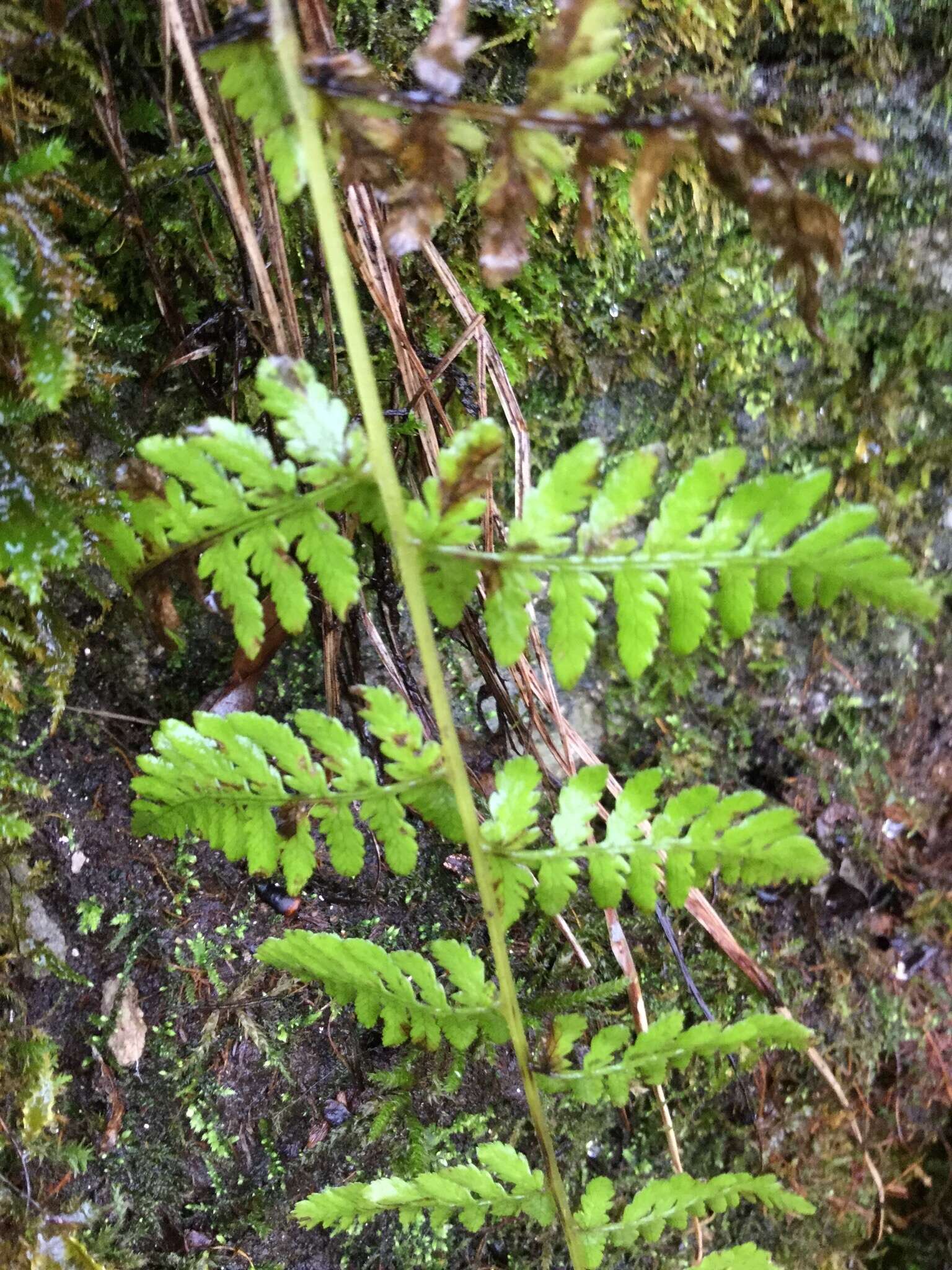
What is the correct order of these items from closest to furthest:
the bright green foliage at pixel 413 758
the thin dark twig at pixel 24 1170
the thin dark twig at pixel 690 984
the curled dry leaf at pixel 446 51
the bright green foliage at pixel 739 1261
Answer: the curled dry leaf at pixel 446 51, the bright green foliage at pixel 413 758, the bright green foliage at pixel 739 1261, the thin dark twig at pixel 24 1170, the thin dark twig at pixel 690 984

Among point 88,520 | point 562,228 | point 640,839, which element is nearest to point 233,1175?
point 640,839

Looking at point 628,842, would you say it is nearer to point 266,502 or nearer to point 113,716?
point 266,502

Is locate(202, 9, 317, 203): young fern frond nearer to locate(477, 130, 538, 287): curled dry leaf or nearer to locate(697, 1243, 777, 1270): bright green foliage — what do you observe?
locate(477, 130, 538, 287): curled dry leaf

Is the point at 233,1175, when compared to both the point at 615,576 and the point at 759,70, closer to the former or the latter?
the point at 615,576

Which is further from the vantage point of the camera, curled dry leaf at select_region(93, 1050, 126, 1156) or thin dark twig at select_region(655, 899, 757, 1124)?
thin dark twig at select_region(655, 899, 757, 1124)

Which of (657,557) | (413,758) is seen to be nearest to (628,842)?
(413,758)

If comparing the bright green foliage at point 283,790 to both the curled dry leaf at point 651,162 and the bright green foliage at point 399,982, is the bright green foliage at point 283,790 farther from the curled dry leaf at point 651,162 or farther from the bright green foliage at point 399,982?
the curled dry leaf at point 651,162

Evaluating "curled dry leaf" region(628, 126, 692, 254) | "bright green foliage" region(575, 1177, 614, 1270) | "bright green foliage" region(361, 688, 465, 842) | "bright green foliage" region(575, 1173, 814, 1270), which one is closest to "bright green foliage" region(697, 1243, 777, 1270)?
"bright green foliage" region(575, 1173, 814, 1270)

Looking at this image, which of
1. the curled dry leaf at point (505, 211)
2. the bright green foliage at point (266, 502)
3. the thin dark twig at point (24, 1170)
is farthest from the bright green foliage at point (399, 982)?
the curled dry leaf at point (505, 211)
